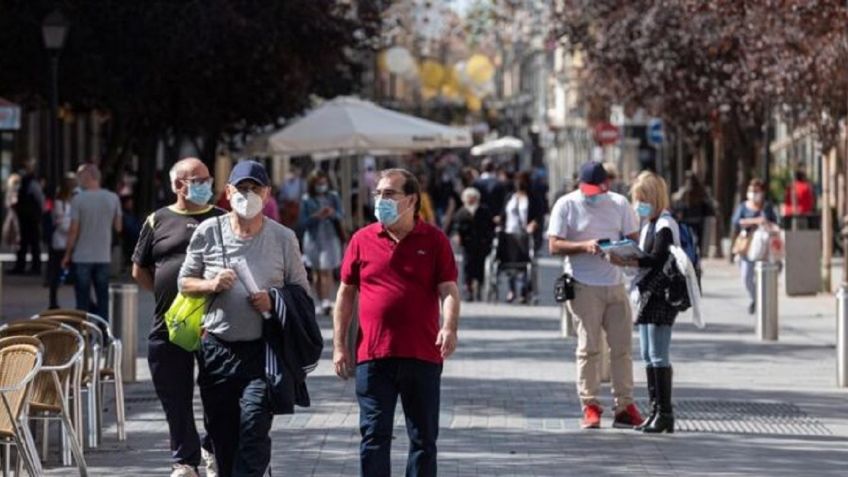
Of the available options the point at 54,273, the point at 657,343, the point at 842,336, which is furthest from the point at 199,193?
the point at 54,273

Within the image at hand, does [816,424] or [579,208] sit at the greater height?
[579,208]

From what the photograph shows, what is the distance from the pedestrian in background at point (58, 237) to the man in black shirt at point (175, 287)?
13337 mm

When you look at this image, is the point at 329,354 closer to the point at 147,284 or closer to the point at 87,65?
the point at 147,284

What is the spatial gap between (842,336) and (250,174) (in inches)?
331

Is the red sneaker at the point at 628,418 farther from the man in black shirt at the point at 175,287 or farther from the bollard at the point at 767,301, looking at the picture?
the bollard at the point at 767,301

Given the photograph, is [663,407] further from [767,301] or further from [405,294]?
[767,301]

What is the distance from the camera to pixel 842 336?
57.2ft

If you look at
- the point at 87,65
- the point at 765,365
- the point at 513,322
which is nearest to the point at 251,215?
the point at 765,365

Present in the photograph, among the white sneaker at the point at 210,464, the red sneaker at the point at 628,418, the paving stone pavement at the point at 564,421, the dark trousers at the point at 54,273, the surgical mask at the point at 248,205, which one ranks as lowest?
the paving stone pavement at the point at 564,421

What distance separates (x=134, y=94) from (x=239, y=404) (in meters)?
23.6

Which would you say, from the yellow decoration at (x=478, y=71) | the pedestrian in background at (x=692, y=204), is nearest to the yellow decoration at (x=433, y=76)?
the yellow decoration at (x=478, y=71)

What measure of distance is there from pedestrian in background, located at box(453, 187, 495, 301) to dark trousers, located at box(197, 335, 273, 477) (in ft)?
63.3

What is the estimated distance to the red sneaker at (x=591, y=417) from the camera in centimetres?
1454

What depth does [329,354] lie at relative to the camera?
20812 mm
